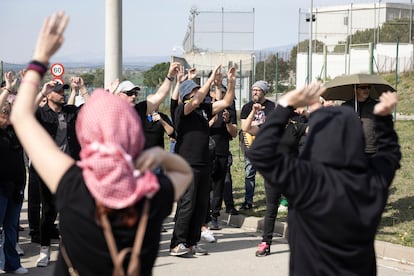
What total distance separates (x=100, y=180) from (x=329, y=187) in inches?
49.5

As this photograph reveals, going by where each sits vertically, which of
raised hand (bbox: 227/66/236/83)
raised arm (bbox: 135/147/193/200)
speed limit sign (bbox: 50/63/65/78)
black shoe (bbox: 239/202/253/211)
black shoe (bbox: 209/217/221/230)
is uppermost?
speed limit sign (bbox: 50/63/65/78)

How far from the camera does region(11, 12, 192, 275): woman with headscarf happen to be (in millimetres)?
2746

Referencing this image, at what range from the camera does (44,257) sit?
7.82 m

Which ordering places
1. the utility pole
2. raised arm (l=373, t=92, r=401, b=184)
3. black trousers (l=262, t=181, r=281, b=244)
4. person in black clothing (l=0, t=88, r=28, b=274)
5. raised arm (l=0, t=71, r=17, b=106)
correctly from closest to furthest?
raised arm (l=373, t=92, r=401, b=184), raised arm (l=0, t=71, r=17, b=106), person in black clothing (l=0, t=88, r=28, b=274), black trousers (l=262, t=181, r=281, b=244), the utility pole

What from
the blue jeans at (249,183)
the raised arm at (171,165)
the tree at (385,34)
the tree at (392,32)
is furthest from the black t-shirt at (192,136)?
the tree at (392,32)

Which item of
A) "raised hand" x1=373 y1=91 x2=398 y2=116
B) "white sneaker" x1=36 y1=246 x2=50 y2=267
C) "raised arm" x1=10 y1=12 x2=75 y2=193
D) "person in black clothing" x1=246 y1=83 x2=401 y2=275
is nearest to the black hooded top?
"person in black clothing" x1=246 y1=83 x2=401 y2=275

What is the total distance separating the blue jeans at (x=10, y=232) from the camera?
7.36 meters

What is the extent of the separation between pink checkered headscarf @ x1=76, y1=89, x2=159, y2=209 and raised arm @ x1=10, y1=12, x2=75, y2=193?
194mm

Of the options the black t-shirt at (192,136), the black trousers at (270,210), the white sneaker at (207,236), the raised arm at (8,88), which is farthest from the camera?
the white sneaker at (207,236)

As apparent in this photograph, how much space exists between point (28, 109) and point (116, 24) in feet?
27.3

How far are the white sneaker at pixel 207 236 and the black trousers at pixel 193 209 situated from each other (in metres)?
0.81

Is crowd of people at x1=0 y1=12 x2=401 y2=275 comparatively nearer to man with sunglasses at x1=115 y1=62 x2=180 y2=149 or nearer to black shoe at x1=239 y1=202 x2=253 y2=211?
man with sunglasses at x1=115 y1=62 x2=180 y2=149

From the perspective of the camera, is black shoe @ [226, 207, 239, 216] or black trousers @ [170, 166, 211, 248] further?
black shoe @ [226, 207, 239, 216]

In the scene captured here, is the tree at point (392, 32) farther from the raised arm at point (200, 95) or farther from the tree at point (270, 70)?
the raised arm at point (200, 95)
